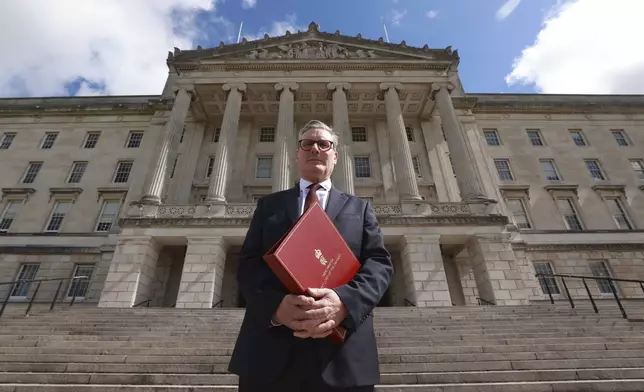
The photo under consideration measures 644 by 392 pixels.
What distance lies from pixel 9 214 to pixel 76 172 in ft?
16.1

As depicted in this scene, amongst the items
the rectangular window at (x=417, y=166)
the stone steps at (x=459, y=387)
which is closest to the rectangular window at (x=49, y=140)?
the stone steps at (x=459, y=387)

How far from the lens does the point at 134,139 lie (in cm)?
2502

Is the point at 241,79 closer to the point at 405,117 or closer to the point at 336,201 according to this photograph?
the point at 405,117

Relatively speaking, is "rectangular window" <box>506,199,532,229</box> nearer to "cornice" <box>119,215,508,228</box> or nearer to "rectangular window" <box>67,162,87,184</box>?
"cornice" <box>119,215,508,228</box>

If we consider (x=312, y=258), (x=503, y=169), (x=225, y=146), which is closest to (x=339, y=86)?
(x=225, y=146)

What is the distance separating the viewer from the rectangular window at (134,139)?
80.7 ft

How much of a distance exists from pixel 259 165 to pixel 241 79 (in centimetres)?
659

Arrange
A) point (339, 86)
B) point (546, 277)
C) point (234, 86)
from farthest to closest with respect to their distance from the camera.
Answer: point (339, 86) < point (234, 86) < point (546, 277)

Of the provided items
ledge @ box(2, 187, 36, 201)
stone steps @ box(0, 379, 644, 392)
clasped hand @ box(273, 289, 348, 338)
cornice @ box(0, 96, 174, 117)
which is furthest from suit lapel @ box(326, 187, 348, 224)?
ledge @ box(2, 187, 36, 201)

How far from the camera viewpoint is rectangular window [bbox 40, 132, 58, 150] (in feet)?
80.9

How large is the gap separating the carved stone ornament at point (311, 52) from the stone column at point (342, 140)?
10.6 feet

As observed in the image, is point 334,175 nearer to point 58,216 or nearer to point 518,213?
point 518,213

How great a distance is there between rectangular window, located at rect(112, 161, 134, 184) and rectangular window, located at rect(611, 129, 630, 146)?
40826mm

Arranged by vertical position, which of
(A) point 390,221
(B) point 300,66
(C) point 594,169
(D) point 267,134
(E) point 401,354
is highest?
(B) point 300,66
